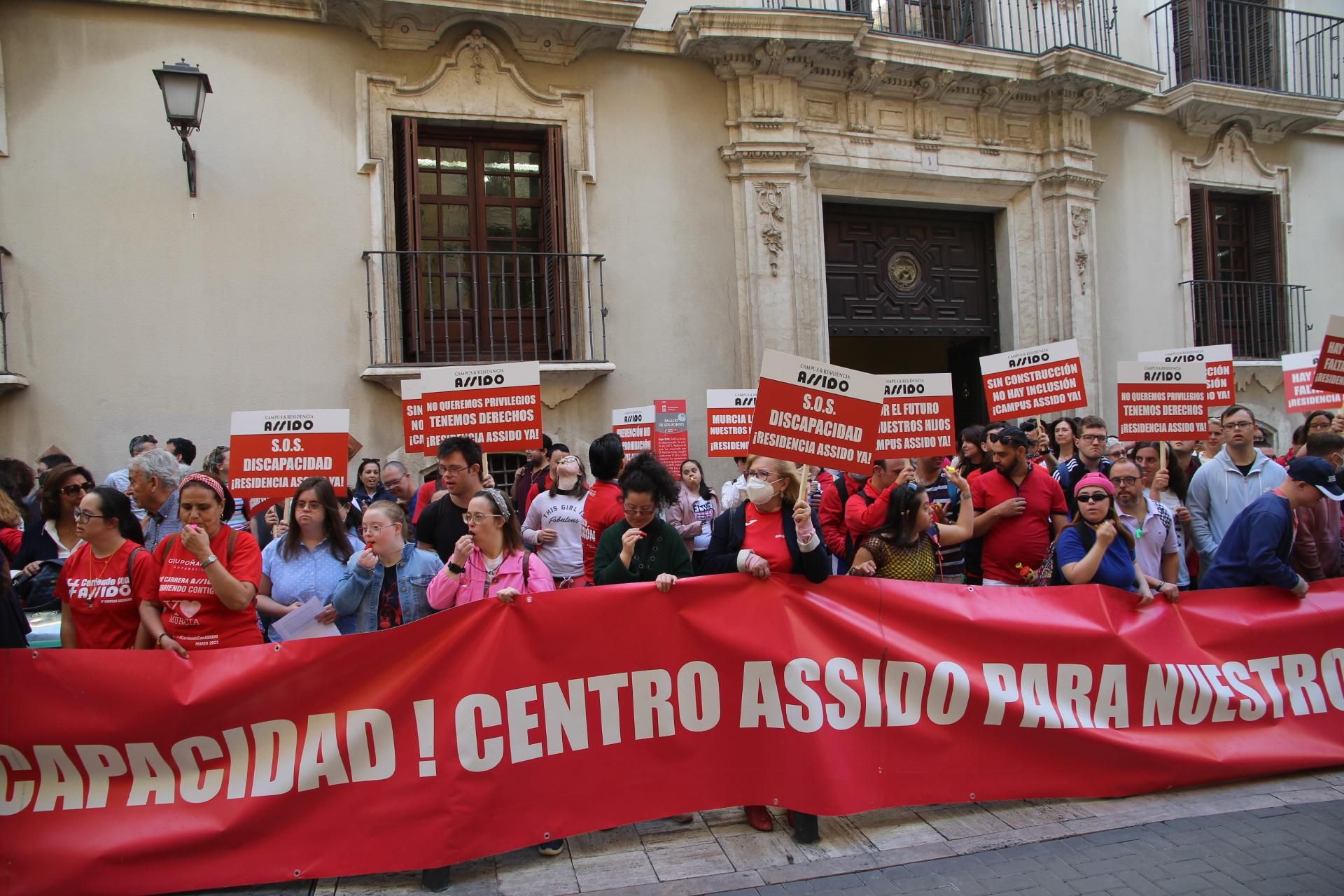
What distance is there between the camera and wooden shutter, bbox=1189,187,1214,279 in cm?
1333

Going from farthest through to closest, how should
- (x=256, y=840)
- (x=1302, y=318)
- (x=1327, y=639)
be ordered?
(x=1302, y=318), (x=1327, y=639), (x=256, y=840)

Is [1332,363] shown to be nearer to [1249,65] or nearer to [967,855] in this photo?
[967,855]

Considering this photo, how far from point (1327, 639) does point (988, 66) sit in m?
8.40

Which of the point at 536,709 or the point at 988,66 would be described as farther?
the point at 988,66

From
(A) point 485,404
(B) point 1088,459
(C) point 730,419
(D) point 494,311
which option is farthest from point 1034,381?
(D) point 494,311

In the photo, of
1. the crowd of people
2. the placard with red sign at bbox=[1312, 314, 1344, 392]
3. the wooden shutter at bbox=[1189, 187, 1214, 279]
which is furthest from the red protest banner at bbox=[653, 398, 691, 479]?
the wooden shutter at bbox=[1189, 187, 1214, 279]

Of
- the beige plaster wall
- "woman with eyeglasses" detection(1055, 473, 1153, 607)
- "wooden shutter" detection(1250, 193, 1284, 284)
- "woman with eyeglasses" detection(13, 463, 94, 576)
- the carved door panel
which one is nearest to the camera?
"woman with eyeglasses" detection(1055, 473, 1153, 607)

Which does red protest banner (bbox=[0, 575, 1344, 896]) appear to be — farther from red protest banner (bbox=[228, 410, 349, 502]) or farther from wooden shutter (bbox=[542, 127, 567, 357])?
wooden shutter (bbox=[542, 127, 567, 357])

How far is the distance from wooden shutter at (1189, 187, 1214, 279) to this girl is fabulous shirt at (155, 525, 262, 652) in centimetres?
1316

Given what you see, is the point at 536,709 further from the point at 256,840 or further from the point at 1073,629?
the point at 1073,629

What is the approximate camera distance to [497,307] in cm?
1016

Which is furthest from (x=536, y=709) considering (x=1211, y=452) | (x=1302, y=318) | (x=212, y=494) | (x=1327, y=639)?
(x=1302, y=318)

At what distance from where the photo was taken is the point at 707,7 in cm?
1005

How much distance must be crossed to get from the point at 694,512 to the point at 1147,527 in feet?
10.7
